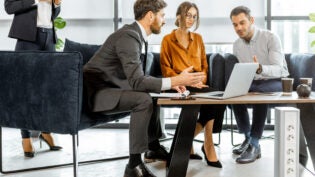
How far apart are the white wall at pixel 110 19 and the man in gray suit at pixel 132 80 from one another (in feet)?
6.41

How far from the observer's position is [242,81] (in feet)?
7.86

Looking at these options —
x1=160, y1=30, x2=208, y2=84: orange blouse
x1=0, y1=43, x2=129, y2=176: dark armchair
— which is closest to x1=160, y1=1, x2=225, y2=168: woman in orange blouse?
x1=160, y1=30, x2=208, y2=84: orange blouse

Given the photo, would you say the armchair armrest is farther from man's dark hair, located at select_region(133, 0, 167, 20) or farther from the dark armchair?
man's dark hair, located at select_region(133, 0, 167, 20)

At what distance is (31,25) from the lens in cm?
308

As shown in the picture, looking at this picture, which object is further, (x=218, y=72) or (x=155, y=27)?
(x=218, y=72)

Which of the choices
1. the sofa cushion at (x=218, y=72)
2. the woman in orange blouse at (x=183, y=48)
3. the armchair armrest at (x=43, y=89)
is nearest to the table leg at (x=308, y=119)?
the woman in orange blouse at (x=183, y=48)

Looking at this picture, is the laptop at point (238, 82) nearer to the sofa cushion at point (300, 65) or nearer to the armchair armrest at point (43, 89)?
the armchair armrest at point (43, 89)

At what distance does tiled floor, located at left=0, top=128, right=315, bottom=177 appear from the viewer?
276 cm

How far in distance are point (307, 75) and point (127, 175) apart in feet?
5.94

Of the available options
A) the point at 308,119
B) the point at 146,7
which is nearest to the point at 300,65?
the point at 308,119

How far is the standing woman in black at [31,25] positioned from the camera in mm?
3072

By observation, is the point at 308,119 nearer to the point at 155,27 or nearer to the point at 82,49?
the point at 155,27

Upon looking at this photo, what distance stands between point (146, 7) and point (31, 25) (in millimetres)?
945

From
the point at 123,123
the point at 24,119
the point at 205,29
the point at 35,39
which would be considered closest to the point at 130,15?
the point at 205,29
